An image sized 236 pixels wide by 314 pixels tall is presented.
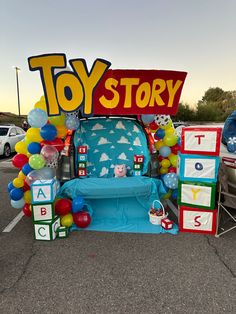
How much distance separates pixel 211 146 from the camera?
3340 millimetres

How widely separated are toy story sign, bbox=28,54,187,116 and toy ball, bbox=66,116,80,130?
0.40m

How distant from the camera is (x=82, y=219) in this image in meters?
3.59

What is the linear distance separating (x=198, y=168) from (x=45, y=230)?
2.46 meters

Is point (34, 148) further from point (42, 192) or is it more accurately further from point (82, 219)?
point (82, 219)

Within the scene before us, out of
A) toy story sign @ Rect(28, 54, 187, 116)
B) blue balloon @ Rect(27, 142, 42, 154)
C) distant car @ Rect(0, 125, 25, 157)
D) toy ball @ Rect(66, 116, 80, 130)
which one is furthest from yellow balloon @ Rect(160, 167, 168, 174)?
distant car @ Rect(0, 125, 25, 157)

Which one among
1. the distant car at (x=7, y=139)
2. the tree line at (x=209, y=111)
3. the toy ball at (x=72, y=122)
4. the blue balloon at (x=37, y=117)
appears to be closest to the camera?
the blue balloon at (x=37, y=117)

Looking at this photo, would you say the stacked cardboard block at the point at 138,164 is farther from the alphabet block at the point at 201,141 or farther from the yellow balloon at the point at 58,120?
the yellow balloon at the point at 58,120

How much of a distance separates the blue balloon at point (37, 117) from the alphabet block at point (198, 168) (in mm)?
2296

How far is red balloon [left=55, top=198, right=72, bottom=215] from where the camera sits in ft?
11.7

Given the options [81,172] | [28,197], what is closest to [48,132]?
[81,172]

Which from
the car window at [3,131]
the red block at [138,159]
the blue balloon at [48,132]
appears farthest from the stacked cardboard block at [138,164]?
the car window at [3,131]

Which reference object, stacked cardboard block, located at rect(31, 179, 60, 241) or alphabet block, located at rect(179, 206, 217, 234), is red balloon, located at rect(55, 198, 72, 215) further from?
alphabet block, located at rect(179, 206, 217, 234)

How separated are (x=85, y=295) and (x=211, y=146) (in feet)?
8.35

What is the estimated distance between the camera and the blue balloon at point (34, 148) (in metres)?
3.87
